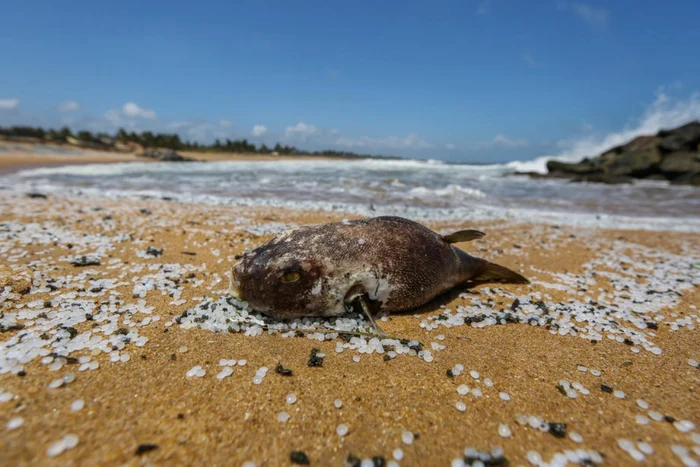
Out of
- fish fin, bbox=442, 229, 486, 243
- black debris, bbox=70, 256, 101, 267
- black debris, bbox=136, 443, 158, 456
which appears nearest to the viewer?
black debris, bbox=136, 443, 158, 456

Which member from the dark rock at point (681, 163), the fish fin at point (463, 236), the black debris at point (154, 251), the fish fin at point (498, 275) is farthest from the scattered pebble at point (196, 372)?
the dark rock at point (681, 163)

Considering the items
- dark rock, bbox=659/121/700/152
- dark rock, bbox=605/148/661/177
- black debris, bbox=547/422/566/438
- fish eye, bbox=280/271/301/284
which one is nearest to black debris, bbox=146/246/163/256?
fish eye, bbox=280/271/301/284

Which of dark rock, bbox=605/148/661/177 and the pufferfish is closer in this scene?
the pufferfish

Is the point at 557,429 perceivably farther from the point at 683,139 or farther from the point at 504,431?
the point at 683,139

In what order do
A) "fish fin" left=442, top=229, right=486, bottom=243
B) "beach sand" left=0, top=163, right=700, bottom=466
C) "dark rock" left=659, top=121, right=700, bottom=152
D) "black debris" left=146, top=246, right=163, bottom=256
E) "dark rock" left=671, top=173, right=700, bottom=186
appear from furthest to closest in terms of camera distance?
"dark rock" left=659, top=121, right=700, bottom=152
"dark rock" left=671, top=173, right=700, bottom=186
"black debris" left=146, top=246, right=163, bottom=256
"fish fin" left=442, top=229, right=486, bottom=243
"beach sand" left=0, top=163, right=700, bottom=466

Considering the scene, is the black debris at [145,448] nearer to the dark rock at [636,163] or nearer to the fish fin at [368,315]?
the fish fin at [368,315]

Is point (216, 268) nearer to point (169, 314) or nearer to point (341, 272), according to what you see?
point (169, 314)

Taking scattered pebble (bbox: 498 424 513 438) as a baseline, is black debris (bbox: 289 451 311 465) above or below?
below

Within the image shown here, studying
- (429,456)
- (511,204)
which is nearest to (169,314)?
(429,456)

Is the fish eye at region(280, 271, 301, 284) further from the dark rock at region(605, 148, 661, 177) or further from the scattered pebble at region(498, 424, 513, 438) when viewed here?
the dark rock at region(605, 148, 661, 177)
